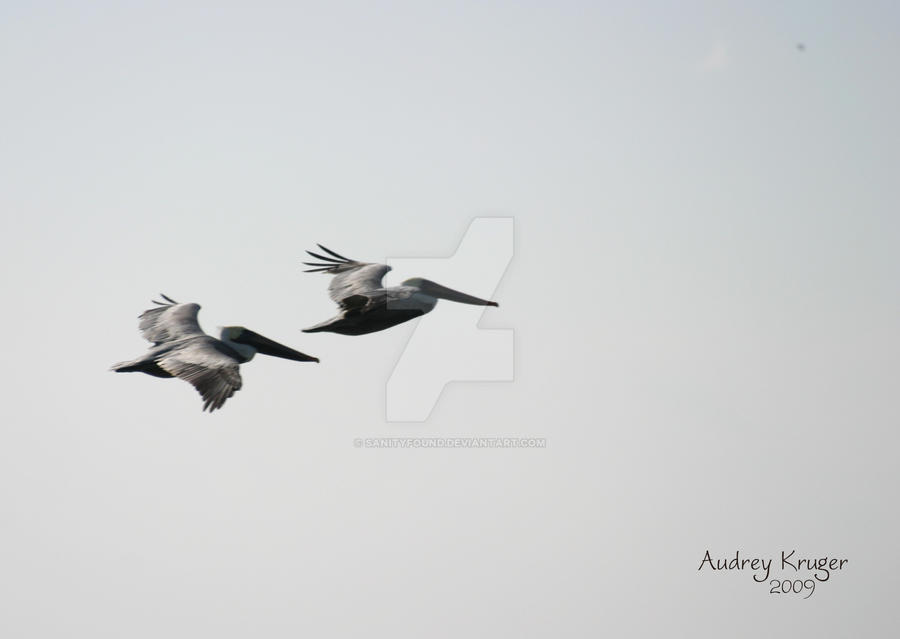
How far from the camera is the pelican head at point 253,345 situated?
19691 mm

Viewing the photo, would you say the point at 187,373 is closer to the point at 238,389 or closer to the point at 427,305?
the point at 238,389

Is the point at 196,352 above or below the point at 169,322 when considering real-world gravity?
below

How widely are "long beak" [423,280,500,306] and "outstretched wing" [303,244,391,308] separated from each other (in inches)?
32.0

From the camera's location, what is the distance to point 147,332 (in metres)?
20.4

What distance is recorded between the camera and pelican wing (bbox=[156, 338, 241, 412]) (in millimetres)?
16875

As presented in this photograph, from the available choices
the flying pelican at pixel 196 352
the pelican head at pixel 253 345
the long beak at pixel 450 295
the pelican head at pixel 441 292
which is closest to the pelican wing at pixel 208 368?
the flying pelican at pixel 196 352

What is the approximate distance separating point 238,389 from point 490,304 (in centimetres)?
614

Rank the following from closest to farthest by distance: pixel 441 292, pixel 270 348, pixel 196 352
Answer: pixel 196 352
pixel 270 348
pixel 441 292

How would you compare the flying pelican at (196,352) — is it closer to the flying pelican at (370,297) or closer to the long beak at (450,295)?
the flying pelican at (370,297)

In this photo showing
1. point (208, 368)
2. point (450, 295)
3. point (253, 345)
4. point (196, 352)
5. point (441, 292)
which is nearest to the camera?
point (208, 368)

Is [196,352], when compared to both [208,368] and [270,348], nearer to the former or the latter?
[208,368]

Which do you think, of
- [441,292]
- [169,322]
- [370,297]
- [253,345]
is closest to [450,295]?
[441,292]

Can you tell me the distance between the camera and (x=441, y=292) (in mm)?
21453

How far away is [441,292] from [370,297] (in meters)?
1.63
